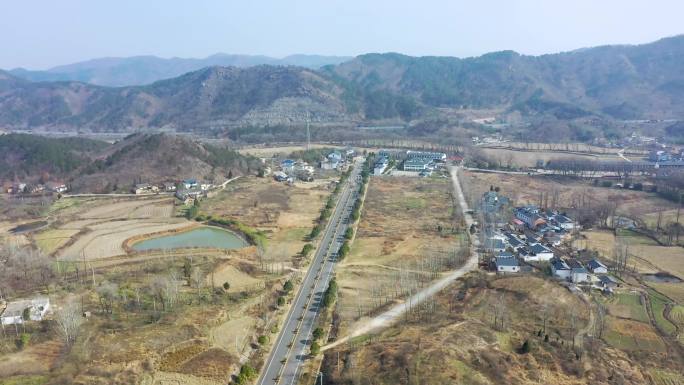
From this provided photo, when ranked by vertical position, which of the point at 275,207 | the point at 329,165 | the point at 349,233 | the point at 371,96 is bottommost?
the point at 349,233

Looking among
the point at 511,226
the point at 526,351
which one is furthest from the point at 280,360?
the point at 511,226

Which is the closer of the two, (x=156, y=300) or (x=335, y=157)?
(x=156, y=300)

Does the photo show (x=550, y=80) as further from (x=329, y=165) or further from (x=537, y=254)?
(x=537, y=254)

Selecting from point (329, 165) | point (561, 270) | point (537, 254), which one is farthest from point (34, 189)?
point (561, 270)

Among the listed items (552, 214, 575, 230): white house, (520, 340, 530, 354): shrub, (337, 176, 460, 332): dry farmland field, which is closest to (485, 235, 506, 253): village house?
(337, 176, 460, 332): dry farmland field

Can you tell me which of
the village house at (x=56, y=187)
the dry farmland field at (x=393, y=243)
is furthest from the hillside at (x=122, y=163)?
the dry farmland field at (x=393, y=243)

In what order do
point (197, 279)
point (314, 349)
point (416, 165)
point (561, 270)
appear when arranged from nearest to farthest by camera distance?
1. point (314, 349)
2. point (197, 279)
3. point (561, 270)
4. point (416, 165)

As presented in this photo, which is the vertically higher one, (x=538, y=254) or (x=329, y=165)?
(x=329, y=165)

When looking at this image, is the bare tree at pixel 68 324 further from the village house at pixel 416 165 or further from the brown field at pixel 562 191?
the village house at pixel 416 165
